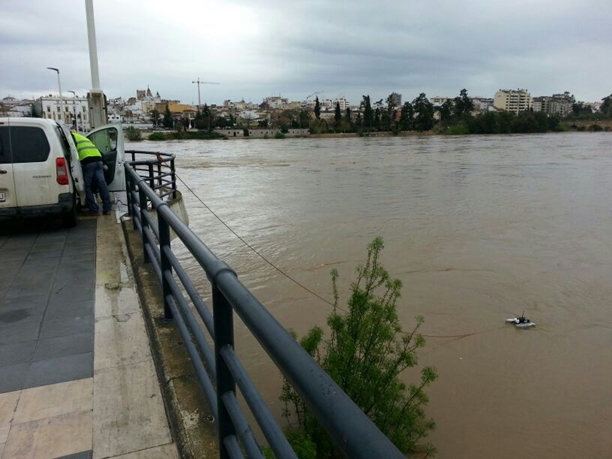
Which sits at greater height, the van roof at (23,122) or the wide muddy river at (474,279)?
the van roof at (23,122)

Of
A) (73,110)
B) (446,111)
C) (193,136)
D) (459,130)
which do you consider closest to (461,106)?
(446,111)

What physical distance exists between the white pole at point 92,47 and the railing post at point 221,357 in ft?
40.9

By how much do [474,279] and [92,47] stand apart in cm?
1077

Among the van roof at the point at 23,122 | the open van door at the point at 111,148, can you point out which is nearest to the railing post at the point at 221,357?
the van roof at the point at 23,122

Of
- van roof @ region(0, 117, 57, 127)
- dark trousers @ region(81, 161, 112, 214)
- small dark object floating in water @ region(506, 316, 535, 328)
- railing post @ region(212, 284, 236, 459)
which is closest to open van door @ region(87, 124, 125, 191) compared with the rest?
dark trousers @ region(81, 161, 112, 214)

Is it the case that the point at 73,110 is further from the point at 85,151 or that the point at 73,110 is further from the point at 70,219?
the point at 70,219

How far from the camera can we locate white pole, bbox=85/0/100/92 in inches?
490

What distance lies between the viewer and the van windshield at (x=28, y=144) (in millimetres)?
7062

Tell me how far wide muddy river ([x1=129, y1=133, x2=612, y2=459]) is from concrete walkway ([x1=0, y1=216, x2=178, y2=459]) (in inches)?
98.6

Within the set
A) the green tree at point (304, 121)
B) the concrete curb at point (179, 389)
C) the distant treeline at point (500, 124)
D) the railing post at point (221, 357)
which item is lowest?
the concrete curb at point (179, 389)

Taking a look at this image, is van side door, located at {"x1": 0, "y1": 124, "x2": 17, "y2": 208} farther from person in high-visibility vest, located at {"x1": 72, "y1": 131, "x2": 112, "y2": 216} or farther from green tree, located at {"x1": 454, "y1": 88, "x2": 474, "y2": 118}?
green tree, located at {"x1": 454, "y1": 88, "x2": 474, "y2": 118}

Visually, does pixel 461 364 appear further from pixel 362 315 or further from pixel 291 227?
pixel 291 227

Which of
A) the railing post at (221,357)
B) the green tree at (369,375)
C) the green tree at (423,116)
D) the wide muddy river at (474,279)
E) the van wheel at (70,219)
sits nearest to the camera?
the railing post at (221,357)

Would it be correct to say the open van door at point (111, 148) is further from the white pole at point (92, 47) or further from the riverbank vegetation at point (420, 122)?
the riverbank vegetation at point (420, 122)
